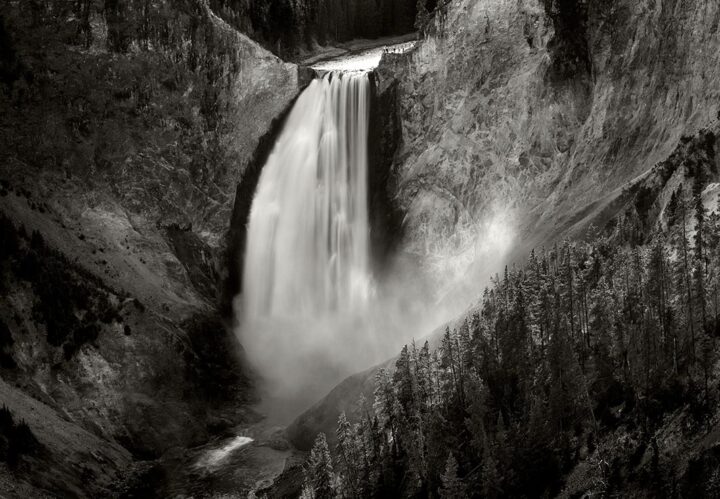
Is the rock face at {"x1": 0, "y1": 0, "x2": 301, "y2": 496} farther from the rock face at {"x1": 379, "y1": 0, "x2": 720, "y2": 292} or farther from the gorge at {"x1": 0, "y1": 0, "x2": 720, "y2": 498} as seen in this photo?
the rock face at {"x1": 379, "y1": 0, "x2": 720, "y2": 292}

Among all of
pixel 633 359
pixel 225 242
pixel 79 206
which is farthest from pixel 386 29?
pixel 633 359

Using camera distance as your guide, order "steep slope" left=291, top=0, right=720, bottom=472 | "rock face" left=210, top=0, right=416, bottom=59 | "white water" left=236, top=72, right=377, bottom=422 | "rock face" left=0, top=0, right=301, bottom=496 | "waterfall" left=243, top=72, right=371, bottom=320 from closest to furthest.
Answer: "steep slope" left=291, top=0, right=720, bottom=472, "rock face" left=0, top=0, right=301, bottom=496, "white water" left=236, top=72, right=377, bottom=422, "waterfall" left=243, top=72, right=371, bottom=320, "rock face" left=210, top=0, right=416, bottom=59

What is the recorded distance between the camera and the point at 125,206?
96.2 metres

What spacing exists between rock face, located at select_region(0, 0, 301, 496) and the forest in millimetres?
18850

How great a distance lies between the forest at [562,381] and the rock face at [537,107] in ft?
29.8

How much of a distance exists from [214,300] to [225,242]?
21.1 feet

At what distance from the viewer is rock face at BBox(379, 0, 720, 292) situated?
74125mm

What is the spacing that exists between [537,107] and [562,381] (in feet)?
116

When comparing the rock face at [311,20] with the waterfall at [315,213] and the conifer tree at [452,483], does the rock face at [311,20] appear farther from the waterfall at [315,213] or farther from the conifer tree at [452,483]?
the conifer tree at [452,483]

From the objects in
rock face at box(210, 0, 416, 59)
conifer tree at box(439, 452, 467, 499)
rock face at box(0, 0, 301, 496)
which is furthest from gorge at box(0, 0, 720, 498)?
rock face at box(210, 0, 416, 59)

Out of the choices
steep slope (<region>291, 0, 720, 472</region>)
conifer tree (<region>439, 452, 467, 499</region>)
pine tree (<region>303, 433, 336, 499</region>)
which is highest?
steep slope (<region>291, 0, 720, 472</region>)

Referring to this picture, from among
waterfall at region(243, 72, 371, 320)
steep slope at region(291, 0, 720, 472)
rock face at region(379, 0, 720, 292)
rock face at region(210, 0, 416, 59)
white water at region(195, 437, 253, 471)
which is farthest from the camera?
rock face at region(210, 0, 416, 59)

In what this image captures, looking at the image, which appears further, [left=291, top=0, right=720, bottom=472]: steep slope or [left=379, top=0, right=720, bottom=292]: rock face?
[left=379, top=0, right=720, bottom=292]: rock face

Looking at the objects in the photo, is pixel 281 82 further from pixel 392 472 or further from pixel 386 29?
pixel 392 472
